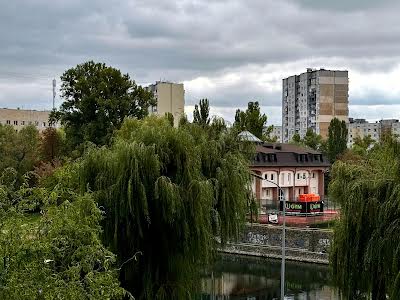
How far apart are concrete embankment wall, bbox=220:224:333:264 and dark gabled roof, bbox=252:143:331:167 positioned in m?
19.4

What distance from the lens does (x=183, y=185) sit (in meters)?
18.1

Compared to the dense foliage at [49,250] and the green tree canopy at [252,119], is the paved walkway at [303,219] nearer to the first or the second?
the green tree canopy at [252,119]

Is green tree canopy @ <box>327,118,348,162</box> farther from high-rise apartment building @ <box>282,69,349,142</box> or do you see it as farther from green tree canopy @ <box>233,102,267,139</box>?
high-rise apartment building @ <box>282,69,349,142</box>

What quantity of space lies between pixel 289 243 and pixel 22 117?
69.1 metres

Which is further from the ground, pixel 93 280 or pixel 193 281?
pixel 93 280

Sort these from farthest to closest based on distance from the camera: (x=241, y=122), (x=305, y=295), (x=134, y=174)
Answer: (x=241, y=122) < (x=305, y=295) < (x=134, y=174)

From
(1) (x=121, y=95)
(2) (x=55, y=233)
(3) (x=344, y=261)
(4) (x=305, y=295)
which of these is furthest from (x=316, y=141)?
(2) (x=55, y=233)

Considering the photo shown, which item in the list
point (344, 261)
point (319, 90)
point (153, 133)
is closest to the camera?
point (153, 133)

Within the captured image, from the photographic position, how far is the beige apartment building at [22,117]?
96688 mm

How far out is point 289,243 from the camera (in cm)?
3938

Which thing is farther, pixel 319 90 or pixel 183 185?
pixel 319 90

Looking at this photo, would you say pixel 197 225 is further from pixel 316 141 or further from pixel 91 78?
pixel 316 141

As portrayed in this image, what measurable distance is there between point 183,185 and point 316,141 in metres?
73.9

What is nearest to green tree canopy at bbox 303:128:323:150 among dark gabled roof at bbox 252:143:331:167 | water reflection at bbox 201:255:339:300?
dark gabled roof at bbox 252:143:331:167
